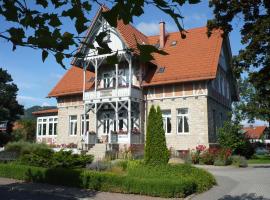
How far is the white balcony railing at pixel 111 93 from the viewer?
27.0m

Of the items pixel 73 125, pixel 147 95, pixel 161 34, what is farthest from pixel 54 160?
pixel 161 34

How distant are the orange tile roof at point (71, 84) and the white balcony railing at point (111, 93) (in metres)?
3.02

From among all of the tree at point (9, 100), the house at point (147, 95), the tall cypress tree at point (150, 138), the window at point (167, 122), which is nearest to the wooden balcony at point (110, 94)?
the house at point (147, 95)

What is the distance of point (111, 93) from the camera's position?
27.6 metres

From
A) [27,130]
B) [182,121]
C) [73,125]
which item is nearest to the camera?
[182,121]

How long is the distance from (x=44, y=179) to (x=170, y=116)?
1400 centimetres

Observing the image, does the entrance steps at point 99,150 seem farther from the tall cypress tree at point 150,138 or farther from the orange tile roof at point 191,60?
the tall cypress tree at point 150,138

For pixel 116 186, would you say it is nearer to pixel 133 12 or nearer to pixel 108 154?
pixel 133 12

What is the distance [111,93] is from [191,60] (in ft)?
22.8

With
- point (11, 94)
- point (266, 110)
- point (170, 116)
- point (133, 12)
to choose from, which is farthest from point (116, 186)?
point (11, 94)

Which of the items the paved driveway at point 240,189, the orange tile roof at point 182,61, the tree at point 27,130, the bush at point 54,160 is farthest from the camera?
the tree at point 27,130

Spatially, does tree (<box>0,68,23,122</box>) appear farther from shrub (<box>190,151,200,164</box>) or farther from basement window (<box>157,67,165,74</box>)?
shrub (<box>190,151,200,164</box>)

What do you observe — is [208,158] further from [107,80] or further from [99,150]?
[107,80]

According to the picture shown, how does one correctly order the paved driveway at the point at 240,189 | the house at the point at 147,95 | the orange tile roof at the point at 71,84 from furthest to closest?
the orange tile roof at the point at 71,84, the house at the point at 147,95, the paved driveway at the point at 240,189
